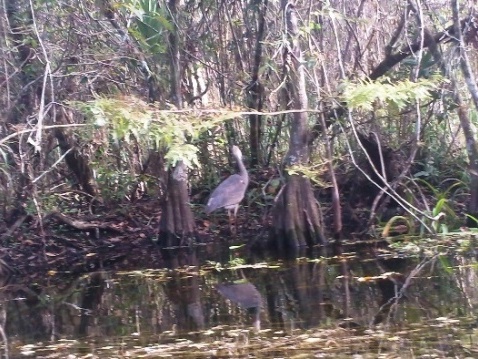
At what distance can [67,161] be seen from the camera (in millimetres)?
11617

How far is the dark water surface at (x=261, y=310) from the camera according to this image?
203 inches

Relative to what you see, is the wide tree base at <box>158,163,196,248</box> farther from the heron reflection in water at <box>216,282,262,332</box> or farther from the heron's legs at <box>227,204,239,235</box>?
the heron reflection in water at <box>216,282,262,332</box>

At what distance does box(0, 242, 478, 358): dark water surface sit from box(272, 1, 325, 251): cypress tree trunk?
0.76 meters

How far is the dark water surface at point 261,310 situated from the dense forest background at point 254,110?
1.34 m

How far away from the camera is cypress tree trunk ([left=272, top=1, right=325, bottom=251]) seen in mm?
9617

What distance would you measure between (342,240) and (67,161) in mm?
4298

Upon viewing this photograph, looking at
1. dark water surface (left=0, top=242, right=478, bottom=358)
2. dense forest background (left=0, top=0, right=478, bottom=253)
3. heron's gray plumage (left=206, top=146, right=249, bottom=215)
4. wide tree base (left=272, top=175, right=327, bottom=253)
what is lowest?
dark water surface (left=0, top=242, right=478, bottom=358)

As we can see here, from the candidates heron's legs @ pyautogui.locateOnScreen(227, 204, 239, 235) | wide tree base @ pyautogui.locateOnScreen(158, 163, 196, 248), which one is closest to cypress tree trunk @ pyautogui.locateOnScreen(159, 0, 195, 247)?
wide tree base @ pyautogui.locateOnScreen(158, 163, 196, 248)

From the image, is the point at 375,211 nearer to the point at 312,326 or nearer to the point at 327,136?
the point at 327,136

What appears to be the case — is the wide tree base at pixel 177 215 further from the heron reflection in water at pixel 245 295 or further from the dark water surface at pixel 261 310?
the heron reflection in water at pixel 245 295

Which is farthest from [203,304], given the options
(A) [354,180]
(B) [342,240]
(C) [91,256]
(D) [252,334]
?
(A) [354,180]

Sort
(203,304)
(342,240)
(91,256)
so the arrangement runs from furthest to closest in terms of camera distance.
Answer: (91,256)
(342,240)
(203,304)

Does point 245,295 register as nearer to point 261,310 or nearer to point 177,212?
point 261,310

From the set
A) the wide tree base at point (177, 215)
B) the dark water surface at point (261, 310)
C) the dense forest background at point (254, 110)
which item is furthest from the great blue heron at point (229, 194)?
the dark water surface at point (261, 310)
